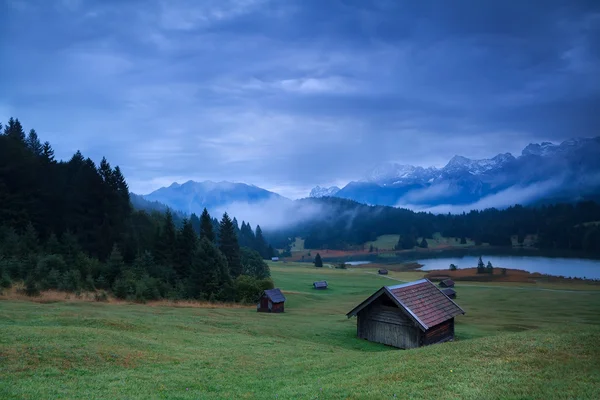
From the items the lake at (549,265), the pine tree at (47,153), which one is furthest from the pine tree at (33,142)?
the lake at (549,265)

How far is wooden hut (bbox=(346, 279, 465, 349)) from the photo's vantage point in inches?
1187

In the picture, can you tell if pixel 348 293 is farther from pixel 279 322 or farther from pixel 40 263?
pixel 40 263

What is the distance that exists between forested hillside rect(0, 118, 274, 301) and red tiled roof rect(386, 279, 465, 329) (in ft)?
97.1

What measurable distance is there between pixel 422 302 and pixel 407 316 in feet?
7.75

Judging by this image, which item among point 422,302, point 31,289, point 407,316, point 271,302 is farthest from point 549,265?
point 31,289

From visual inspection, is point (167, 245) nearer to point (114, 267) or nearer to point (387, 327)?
point (114, 267)

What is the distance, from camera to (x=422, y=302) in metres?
32.2

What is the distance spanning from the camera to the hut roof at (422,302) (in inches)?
1186

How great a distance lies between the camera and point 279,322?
121 feet

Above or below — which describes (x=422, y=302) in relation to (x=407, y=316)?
above

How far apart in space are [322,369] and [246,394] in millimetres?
4641

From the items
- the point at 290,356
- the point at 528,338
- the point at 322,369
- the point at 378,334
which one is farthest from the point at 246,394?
the point at 378,334

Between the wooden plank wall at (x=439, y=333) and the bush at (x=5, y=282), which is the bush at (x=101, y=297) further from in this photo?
the wooden plank wall at (x=439, y=333)

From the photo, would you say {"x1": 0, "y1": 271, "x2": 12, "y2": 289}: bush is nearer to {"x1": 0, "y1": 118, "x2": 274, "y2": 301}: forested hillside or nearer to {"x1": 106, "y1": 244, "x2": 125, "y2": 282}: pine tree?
{"x1": 0, "y1": 118, "x2": 274, "y2": 301}: forested hillside
